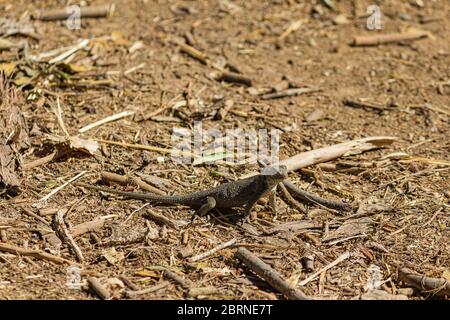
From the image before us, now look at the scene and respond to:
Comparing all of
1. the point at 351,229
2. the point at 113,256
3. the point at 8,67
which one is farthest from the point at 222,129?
the point at 8,67

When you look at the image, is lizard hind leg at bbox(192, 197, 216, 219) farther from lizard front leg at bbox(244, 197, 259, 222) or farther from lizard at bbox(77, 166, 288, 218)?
lizard front leg at bbox(244, 197, 259, 222)

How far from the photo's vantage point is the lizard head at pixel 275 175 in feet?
17.9

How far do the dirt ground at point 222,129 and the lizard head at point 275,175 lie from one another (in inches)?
12.3

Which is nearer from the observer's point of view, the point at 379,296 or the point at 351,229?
the point at 379,296

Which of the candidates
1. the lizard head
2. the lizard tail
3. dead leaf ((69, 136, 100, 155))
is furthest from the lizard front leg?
dead leaf ((69, 136, 100, 155))

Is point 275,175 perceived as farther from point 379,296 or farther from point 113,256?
point 113,256

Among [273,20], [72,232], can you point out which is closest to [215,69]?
[273,20]

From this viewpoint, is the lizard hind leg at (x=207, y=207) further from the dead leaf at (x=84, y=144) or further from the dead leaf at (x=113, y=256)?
the dead leaf at (x=84, y=144)

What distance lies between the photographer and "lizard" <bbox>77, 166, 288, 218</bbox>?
218 inches

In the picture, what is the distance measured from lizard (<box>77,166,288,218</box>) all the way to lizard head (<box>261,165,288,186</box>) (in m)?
0.01

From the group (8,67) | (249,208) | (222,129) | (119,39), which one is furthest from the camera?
(119,39)

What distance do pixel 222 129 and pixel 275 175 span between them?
4.47 feet

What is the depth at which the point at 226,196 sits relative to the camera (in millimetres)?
5574

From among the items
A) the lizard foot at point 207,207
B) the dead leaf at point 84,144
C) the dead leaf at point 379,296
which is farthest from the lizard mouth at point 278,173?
the dead leaf at point 84,144
